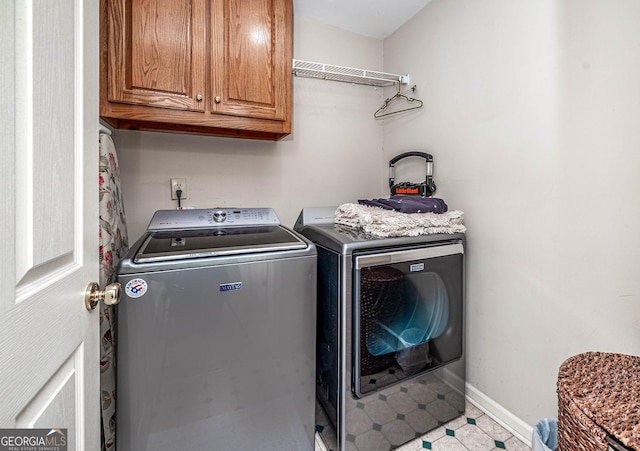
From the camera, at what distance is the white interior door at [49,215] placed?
429 mm

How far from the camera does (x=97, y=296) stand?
0.73 meters

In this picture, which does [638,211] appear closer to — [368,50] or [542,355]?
[542,355]

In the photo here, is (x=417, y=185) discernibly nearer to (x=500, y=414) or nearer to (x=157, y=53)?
(x=500, y=414)

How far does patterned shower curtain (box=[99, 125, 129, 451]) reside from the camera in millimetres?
1110

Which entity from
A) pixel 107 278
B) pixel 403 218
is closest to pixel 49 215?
pixel 107 278

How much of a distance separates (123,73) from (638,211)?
2.16m

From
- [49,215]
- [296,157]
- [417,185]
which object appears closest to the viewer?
[49,215]

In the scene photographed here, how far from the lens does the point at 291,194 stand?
2.09 metres

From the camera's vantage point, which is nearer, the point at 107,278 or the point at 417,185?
the point at 107,278

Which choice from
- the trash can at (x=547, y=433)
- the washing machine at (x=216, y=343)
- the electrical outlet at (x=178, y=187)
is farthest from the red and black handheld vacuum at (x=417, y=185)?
the electrical outlet at (x=178, y=187)

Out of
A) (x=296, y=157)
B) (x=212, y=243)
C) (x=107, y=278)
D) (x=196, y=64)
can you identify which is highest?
(x=196, y=64)

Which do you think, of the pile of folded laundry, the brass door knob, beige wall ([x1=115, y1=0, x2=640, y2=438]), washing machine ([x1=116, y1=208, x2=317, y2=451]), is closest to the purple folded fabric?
the pile of folded laundry

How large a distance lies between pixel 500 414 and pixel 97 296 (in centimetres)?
192

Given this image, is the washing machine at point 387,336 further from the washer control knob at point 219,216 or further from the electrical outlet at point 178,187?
the electrical outlet at point 178,187
